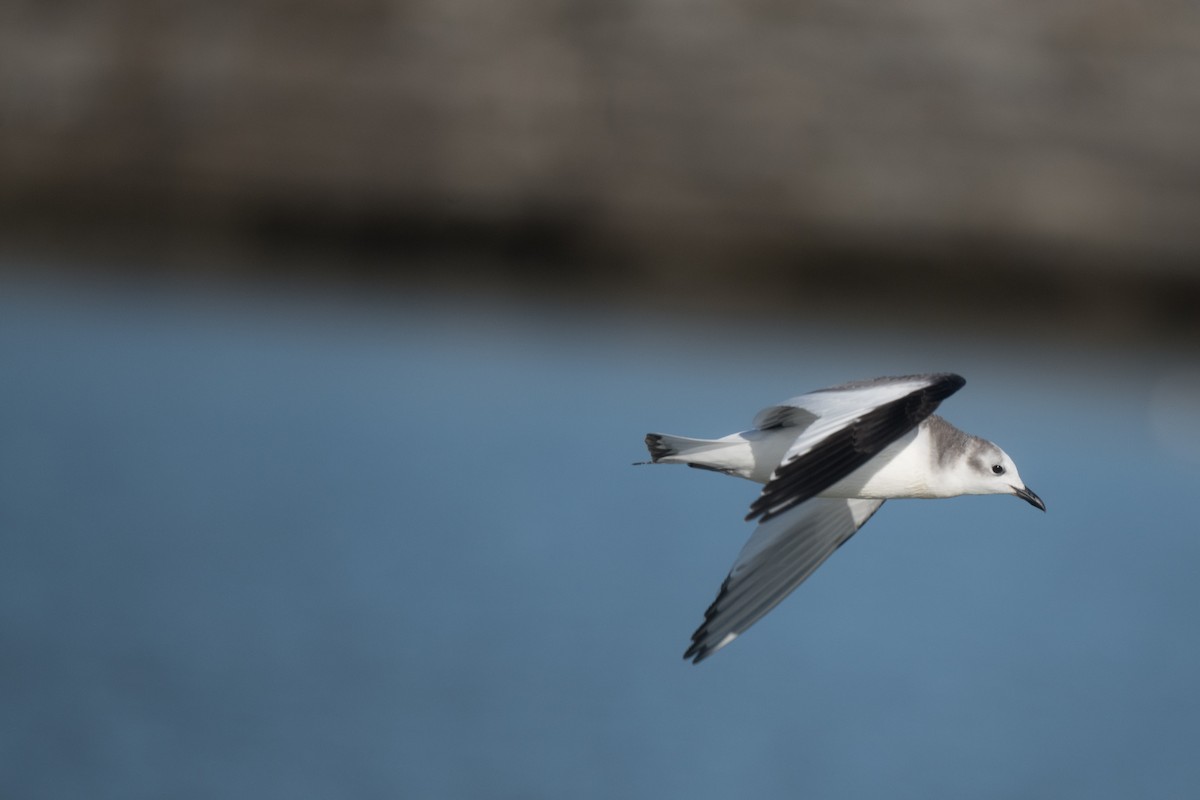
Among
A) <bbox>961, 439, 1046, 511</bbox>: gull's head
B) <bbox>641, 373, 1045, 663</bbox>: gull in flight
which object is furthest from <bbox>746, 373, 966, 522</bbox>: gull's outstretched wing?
<bbox>961, 439, 1046, 511</bbox>: gull's head

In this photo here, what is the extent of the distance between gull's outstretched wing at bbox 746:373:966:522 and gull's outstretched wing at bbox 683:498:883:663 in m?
0.12

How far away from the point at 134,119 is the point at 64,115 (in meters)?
0.02

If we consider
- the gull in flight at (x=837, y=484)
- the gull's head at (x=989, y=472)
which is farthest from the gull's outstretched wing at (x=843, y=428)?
the gull's head at (x=989, y=472)

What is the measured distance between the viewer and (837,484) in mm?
1003

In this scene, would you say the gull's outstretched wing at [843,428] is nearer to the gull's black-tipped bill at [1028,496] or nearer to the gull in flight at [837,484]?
the gull in flight at [837,484]

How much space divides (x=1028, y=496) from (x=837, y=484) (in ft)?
1.22

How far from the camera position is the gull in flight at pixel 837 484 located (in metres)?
1.03

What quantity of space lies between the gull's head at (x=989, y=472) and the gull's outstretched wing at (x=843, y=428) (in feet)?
0.34

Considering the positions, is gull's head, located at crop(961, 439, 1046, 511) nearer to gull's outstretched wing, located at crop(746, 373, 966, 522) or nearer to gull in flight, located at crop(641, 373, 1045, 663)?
gull in flight, located at crop(641, 373, 1045, 663)

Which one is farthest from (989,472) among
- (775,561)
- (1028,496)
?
(775,561)

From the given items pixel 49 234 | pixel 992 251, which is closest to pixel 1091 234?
pixel 992 251

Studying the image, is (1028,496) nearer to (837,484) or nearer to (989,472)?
(989,472)

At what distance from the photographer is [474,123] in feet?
1.07

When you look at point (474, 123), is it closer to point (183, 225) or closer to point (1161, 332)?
point (183, 225)
